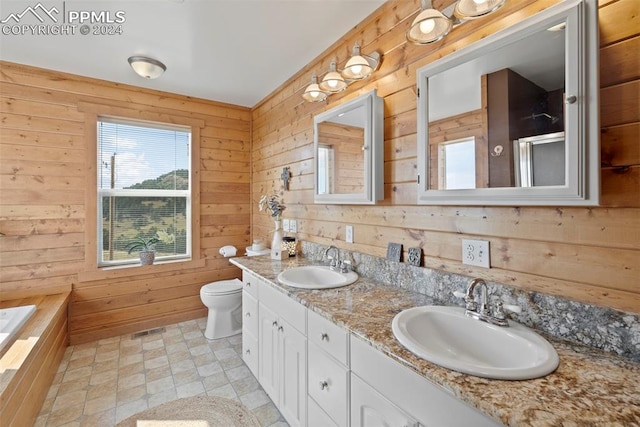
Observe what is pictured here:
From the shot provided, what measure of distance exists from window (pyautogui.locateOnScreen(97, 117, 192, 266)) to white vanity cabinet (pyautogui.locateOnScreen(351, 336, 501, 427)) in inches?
106

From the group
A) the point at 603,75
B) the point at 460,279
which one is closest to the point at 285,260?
the point at 460,279

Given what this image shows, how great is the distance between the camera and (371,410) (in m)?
1.04

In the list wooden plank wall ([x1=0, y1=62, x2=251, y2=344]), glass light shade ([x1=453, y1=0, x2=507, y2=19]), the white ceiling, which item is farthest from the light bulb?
wooden plank wall ([x1=0, y1=62, x2=251, y2=344])

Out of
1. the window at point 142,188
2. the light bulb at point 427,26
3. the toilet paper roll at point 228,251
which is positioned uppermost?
the light bulb at point 427,26

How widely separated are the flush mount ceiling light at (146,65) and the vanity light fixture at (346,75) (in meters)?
1.30

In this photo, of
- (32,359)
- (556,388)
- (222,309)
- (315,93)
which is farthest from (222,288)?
(556,388)

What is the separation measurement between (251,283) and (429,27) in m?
1.85

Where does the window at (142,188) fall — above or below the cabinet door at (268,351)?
above

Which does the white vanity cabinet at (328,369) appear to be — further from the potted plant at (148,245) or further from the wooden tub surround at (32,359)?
the potted plant at (148,245)

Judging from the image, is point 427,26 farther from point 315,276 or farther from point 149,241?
point 149,241

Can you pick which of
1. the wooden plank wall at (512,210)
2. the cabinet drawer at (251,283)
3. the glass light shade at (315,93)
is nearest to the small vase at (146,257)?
the cabinet drawer at (251,283)

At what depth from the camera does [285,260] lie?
2330 millimetres

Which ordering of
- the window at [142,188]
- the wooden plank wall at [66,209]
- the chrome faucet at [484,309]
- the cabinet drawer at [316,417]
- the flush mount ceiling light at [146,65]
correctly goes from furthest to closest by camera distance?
the window at [142,188] < the wooden plank wall at [66,209] < the flush mount ceiling light at [146,65] < the cabinet drawer at [316,417] < the chrome faucet at [484,309]

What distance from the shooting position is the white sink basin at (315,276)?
177cm
